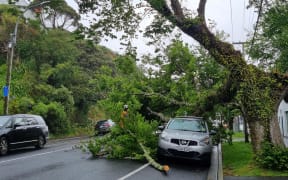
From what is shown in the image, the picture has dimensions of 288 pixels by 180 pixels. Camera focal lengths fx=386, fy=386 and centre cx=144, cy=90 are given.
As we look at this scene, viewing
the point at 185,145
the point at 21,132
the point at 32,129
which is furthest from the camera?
the point at 32,129

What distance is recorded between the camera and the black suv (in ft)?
51.3

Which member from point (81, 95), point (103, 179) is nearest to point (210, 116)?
point (103, 179)

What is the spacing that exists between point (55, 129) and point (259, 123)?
19.8 metres

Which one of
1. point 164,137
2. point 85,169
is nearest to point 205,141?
point 164,137

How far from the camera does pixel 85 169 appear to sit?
11680 mm

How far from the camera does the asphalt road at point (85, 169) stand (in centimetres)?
1039

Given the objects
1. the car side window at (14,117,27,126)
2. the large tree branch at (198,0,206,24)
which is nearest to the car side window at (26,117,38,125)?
the car side window at (14,117,27,126)

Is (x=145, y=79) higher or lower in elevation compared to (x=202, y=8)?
lower

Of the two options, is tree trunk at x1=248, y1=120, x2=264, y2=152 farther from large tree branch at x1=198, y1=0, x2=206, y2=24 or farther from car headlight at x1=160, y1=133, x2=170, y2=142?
large tree branch at x1=198, y1=0, x2=206, y2=24

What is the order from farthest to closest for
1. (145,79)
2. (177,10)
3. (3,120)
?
1. (145,79)
2. (3,120)
3. (177,10)

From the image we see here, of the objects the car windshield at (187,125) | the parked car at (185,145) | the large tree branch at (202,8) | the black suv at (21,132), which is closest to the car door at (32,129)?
the black suv at (21,132)

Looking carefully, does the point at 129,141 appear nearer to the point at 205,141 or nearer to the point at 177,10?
the point at 205,141

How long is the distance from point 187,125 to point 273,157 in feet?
13.2

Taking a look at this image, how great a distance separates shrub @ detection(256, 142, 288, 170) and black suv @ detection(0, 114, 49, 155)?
980 cm
